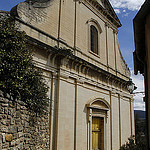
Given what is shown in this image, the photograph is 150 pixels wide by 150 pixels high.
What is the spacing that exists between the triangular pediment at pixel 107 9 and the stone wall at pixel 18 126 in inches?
398

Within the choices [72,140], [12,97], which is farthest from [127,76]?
[12,97]

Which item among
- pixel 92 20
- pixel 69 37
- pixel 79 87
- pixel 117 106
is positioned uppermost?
pixel 92 20

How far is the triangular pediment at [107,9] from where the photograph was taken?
47.1 ft

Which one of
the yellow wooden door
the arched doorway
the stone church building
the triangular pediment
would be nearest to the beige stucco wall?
the stone church building

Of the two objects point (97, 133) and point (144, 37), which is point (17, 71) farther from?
point (97, 133)

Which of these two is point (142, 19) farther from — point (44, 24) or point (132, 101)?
point (132, 101)

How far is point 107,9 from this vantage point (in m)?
15.8

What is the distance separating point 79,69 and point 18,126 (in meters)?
6.35

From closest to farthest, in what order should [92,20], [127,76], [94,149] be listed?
[94,149]
[92,20]
[127,76]

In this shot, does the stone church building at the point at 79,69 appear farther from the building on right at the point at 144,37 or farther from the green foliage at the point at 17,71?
the building on right at the point at 144,37

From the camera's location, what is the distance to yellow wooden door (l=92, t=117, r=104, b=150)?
39.2 ft

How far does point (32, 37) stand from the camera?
8.55 meters

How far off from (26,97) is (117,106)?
9.64 meters

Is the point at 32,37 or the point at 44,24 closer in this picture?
the point at 32,37
